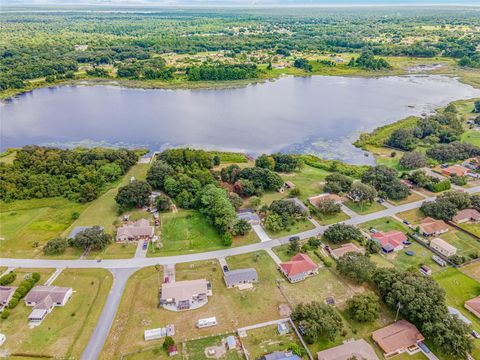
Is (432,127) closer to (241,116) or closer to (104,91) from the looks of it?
(241,116)

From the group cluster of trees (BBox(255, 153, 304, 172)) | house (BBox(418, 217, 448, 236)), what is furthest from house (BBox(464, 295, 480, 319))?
cluster of trees (BBox(255, 153, 304, 172))

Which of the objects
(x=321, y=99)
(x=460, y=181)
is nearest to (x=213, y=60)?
(x=321, y=99)

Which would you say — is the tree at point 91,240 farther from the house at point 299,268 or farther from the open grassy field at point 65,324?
the house at point 299,268

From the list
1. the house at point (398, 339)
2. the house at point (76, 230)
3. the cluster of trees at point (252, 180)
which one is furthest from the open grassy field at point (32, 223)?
the house at point (398, 339)

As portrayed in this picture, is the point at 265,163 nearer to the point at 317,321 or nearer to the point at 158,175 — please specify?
the point at 158,175

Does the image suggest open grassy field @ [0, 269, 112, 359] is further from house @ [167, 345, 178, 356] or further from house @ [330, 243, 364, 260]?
house @ [330, 243, 364, 260]
